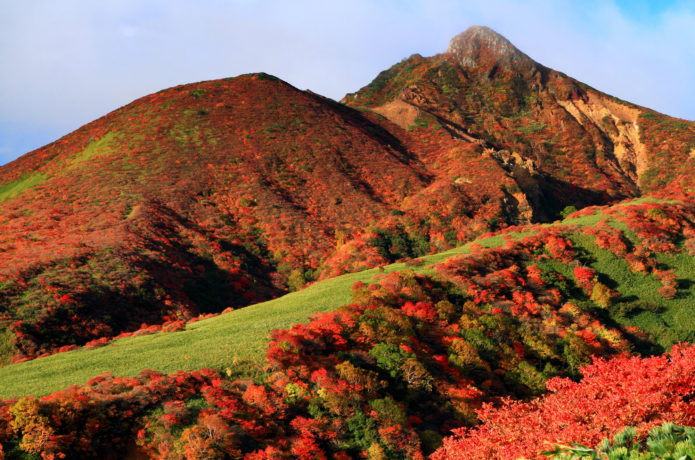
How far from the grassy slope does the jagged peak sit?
118987 millimetres

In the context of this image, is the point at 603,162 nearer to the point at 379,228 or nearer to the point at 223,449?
the point at 379,228

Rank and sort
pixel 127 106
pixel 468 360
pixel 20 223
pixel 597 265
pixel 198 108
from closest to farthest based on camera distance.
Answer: pixel 468 360, pixel 597 265, pixel 20 223, pixel 198 108, pixel 127 106

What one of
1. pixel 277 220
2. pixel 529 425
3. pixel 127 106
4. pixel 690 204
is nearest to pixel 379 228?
pixel 277 220

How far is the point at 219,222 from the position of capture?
6519 cm

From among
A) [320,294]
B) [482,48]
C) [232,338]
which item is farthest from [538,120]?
[232,338]

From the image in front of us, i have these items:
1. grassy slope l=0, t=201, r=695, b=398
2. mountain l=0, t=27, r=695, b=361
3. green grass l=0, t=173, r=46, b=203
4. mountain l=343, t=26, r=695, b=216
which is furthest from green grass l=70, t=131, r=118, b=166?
mountain l=343, t=26, r=695, b=216

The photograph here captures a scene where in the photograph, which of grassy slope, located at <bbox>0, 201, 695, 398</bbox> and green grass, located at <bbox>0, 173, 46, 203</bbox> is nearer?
grassy slope, located at <bbox>0, 201, 695, 398</bbox>

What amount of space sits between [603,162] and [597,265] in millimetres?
84983

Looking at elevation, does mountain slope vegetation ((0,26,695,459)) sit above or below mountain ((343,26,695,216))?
below

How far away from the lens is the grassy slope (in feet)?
84.2

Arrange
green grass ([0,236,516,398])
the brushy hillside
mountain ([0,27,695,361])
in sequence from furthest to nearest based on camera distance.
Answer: mountain ([0,27,695,361]) < green grass ([0,236,516,398]) < the brushy hillside

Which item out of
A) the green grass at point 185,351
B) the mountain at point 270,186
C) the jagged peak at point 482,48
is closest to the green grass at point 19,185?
the mountain at point 270,186

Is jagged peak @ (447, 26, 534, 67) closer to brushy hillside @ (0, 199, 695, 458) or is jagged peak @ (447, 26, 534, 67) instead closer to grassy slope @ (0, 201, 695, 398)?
brushy hillside @ (0, 199, 695, 458)

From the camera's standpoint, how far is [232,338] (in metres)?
29.8
